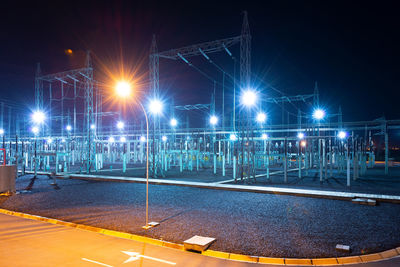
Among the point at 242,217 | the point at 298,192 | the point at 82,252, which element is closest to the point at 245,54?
the point at 298,192

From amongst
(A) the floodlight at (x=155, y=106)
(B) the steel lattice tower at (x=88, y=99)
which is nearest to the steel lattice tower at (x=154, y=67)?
(A) the floodlight at (x=155, y=106)

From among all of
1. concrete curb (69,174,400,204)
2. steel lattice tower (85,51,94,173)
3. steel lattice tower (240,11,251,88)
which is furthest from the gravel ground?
steel lattice tower (85,51,94,173)

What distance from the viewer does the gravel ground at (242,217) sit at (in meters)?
4.77

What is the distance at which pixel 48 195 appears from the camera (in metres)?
10.4

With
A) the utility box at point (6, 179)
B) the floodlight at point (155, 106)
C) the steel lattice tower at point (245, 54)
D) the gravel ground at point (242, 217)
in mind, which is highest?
the steel lattice tower at point (245, 54)

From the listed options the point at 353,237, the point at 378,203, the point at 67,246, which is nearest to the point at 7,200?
the point at 67,246

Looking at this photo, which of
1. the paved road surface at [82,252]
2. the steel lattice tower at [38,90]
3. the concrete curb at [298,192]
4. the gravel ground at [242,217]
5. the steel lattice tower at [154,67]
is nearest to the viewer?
the paved road surface at [82,252]

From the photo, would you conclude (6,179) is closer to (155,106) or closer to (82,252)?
(155,106)

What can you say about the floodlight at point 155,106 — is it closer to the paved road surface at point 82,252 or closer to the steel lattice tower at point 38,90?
the paved road surface at point 82,252

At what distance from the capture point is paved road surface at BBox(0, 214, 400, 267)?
13.2 ft

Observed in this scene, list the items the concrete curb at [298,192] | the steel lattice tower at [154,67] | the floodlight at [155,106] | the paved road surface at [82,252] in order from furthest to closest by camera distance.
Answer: the steel lattice tower at [154,67], the floodlight at [155,106], the concrete curb at [298,192], the paved road surface at [82,252]

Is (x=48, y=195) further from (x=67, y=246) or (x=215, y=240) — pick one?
(x=215, y=240)

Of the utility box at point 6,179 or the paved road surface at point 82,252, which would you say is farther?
the utility box at point 6,179

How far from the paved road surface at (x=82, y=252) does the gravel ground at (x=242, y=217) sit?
0.52 metres
